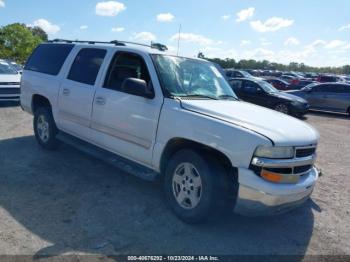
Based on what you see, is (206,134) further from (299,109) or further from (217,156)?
(299,109)

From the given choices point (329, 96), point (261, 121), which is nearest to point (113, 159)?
point (261, 121)

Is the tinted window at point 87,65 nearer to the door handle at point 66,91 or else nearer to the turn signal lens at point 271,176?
the door handle at point 66,91

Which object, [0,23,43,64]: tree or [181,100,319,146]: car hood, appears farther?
[0,23,43,64]: tree

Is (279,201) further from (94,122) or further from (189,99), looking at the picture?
(94,122)

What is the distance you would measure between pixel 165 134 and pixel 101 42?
7.89 ft

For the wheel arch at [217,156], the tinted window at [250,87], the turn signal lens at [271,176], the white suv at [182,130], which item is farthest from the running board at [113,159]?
the tinted window at [250,87]

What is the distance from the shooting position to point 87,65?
5.55 m

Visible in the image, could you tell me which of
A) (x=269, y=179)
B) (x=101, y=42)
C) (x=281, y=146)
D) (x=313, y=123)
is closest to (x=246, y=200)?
(x=269, y=179)

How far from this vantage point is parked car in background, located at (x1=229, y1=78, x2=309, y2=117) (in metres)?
14.4

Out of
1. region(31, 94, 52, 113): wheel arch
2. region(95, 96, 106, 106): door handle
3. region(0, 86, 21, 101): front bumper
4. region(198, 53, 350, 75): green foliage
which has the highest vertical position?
region(198, 53, 350, 75): green foliage

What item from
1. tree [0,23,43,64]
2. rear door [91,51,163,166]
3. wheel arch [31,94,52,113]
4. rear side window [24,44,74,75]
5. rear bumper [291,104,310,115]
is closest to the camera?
rear door [91,51,163,166]

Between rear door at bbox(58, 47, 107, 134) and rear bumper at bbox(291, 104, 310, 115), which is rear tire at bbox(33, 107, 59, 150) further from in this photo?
rear bumper at bbox(291, 104, 310, 115)

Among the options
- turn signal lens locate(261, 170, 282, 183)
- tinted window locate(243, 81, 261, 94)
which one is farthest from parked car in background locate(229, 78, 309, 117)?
turn signal lens locate(261, 170, 282, 183)

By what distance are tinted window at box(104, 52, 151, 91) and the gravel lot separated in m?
1.49
